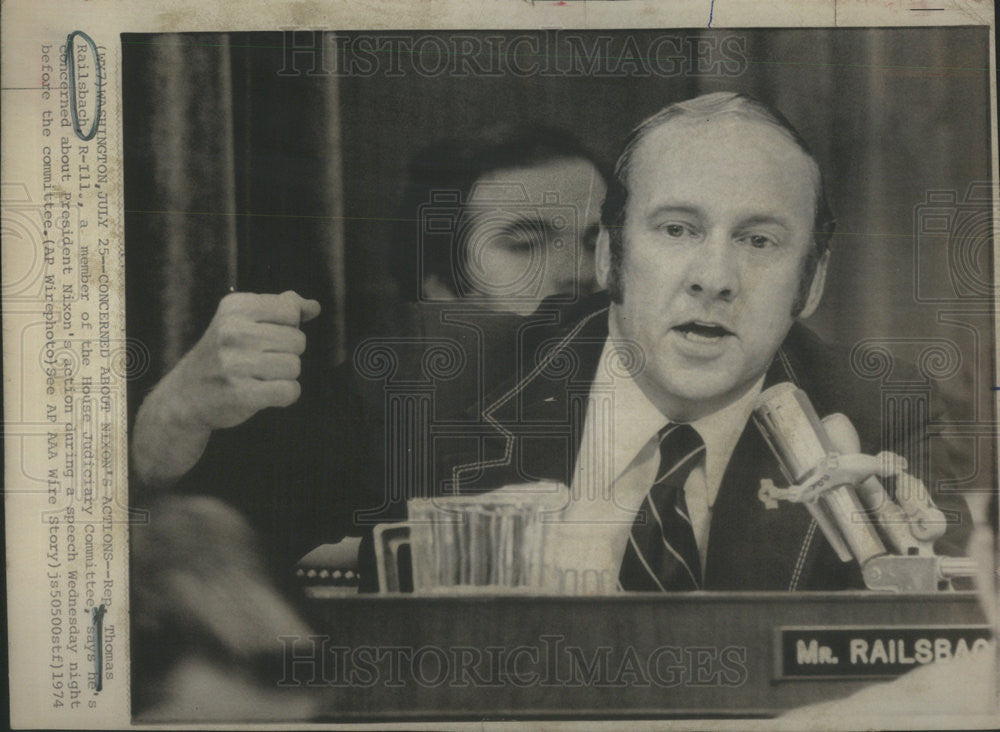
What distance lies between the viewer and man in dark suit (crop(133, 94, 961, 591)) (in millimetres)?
2127

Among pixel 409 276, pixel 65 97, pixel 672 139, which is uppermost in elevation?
pixel 65 97

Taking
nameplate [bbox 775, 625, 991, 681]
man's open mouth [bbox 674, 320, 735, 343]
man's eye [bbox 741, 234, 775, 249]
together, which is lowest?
nameplate [bbox 775, 625, 991, 681]

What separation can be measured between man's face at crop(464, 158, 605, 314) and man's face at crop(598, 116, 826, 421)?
0.29ft

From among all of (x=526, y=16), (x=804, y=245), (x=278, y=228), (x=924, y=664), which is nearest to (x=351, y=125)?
(x=278, y=228)

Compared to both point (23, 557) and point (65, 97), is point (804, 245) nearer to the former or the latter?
point (65, 97)

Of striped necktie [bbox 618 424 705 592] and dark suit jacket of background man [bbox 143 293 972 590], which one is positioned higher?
dark suit jacket of background man [bbox 143 293 972 590]

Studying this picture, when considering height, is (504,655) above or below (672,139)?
below

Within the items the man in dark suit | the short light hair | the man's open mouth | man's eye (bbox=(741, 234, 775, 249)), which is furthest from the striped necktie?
man's eye (bbox=(741, 234, 775, 249))

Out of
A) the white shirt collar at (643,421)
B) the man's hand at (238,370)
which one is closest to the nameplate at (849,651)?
the white shirt collar at (643,421)

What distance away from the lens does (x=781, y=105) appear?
215cm

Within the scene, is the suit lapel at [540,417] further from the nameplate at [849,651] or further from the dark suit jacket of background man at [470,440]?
the nameplate at [849,651]

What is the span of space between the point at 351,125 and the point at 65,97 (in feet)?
2.78

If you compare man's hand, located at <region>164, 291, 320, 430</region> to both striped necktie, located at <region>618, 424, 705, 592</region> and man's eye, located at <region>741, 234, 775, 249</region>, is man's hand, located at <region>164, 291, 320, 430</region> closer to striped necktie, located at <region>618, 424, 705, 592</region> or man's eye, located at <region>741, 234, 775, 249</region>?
striped necktie, located at <region>618, 424, 705, 592</region>

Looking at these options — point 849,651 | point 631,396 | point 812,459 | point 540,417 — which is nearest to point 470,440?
point 540,417
